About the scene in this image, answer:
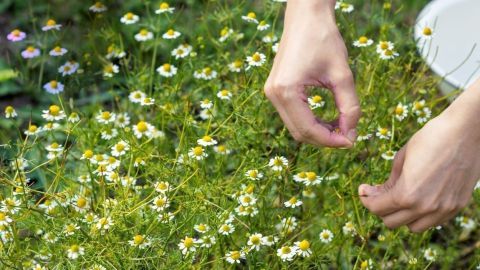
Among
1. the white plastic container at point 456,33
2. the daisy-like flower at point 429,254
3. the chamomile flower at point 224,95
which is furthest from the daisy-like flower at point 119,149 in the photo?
the white plastic container at point 456,33

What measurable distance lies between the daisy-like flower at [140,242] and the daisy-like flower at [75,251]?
0.24 ft

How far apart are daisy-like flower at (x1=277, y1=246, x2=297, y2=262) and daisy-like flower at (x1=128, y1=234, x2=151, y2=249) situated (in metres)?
0.20

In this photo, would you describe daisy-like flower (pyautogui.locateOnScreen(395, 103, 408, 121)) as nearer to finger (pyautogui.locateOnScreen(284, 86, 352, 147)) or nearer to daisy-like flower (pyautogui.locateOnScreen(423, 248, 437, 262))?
daisy-like flower (pyautogui.locateOnScreen(423, 248, 437, 262))

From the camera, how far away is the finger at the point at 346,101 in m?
1.19

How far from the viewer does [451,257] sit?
1757 millimetres

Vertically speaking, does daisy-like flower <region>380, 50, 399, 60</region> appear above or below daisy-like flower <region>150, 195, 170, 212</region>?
above

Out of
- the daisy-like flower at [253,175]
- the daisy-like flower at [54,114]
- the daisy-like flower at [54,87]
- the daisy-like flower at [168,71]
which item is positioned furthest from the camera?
the daisy-like flower at [54,87]

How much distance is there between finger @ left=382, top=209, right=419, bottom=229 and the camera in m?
1.24

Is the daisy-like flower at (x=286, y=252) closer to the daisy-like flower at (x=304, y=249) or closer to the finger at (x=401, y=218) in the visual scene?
the daisy-like flower at (x=304, y=249)

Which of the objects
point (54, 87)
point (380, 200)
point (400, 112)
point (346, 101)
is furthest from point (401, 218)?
point (54, 87)

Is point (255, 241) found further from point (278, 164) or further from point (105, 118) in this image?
point (105, 118)

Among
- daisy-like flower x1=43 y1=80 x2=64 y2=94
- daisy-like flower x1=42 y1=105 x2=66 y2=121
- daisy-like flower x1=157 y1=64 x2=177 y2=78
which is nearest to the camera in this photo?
daisy-like flower x1=42 y1=105 x2=66 y2=121

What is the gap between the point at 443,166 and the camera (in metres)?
1.19

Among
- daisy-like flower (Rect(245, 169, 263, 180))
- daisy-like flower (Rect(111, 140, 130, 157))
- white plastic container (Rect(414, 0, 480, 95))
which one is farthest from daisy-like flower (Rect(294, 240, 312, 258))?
white plastic container (Rect(414, 0, 480, 95))
